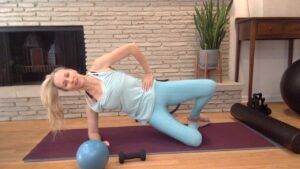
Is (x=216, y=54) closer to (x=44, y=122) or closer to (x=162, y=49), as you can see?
(x=162, y=49)

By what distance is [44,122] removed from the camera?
267 cm

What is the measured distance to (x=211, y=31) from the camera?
112 inches

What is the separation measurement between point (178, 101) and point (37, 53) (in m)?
2.03

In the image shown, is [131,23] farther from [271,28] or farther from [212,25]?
[271,28]

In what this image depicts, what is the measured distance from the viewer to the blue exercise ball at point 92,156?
1.50m

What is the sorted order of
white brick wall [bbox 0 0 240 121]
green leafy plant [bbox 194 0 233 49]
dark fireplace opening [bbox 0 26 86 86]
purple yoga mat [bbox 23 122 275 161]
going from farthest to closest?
dark fireplace opening [bbox 0 26 86 86] → white brick wall [bbox 0 0 240 121] → green leafy plant [bbox 194 0 233 49] → purple yoga mat [bbox 23 122 275 161]

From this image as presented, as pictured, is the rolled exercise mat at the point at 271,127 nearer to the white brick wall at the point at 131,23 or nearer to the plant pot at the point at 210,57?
the plant pot at the point at 210,57

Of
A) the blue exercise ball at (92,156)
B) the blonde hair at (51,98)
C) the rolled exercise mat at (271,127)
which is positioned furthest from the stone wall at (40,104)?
the blue exercise ball at (92,156)

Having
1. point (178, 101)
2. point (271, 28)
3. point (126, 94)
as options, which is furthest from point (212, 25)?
point (126, 94)

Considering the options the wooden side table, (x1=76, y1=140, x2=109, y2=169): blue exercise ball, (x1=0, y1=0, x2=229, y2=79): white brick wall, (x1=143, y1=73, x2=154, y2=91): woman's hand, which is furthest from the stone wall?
(x1=76, y1=140, x2=109, y2=169): blue exercise ball

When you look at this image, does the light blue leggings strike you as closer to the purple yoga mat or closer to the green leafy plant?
the purple yoga mat

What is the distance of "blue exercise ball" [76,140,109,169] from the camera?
1500mm

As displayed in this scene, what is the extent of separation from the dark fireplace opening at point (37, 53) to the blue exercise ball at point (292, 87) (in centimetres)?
208

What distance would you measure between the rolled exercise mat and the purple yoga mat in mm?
56
